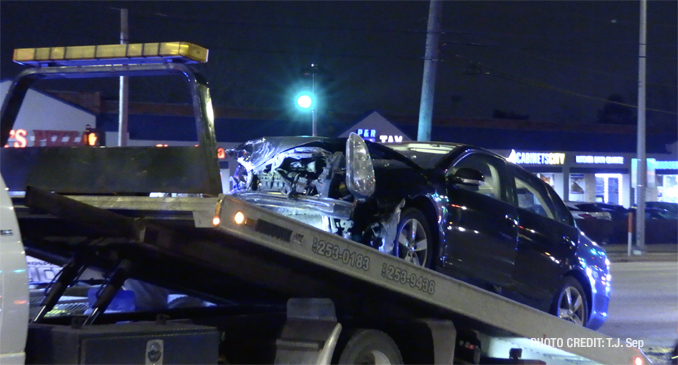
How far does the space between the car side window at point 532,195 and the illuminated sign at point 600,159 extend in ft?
107

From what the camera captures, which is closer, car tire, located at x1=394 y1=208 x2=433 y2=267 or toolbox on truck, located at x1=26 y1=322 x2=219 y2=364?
toolbox on truck, located at x1=26 y1=322 x2=219 y2=364

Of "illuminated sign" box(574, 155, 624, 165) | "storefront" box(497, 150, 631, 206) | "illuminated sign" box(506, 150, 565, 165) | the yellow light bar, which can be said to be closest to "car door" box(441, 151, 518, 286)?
the yellow light bar

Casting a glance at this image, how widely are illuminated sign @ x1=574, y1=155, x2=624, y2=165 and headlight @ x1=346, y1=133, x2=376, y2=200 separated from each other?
1396 inches

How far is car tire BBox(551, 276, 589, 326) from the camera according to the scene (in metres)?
7.29

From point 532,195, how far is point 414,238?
222 cm

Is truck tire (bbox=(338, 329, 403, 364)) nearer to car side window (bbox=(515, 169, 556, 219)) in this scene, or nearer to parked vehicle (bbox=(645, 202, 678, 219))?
car side window (bbox=(515, 169, 556, 219))

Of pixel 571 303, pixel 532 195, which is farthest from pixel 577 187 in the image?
pixel 571 303

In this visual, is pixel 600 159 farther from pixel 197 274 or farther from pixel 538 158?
pixel 197 274

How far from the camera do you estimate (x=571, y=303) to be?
7602 mm

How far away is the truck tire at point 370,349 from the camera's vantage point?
471 centimetres

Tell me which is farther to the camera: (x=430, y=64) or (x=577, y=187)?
(x=577, y=187)

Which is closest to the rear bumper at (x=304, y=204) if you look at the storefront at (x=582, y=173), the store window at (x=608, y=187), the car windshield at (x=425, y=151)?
the car windshield at (x=425, y=151)

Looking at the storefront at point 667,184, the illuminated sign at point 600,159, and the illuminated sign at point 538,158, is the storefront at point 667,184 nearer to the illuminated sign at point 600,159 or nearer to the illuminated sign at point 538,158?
the illuminated sign at point 600,159

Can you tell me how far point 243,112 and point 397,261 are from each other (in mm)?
32120
